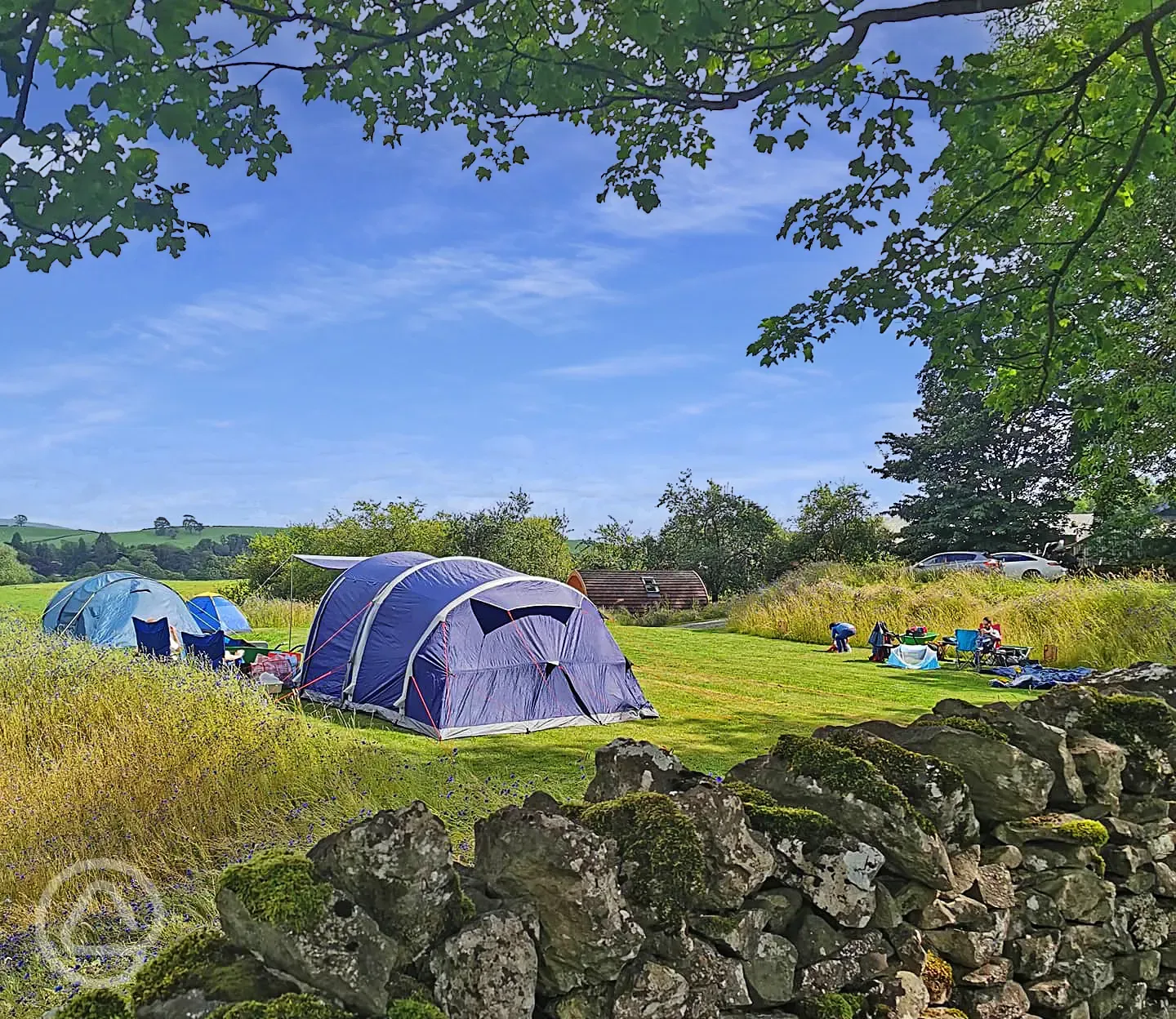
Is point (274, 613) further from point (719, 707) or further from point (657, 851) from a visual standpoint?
point (657, 851)

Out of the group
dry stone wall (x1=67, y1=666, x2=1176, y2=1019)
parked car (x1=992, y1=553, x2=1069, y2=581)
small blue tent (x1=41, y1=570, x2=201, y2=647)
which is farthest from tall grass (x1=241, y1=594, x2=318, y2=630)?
dry stone wall (x1=67, y1=666, x2=1176, y2=1019)

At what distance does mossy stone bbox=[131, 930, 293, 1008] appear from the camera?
1.67 meters

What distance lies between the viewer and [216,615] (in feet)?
58.6

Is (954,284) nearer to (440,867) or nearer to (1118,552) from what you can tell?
(440,867)

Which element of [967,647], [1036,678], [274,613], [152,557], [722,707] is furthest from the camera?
[152,557]

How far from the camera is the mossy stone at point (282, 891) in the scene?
1.67 metres

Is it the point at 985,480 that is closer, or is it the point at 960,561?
the point at 960,561

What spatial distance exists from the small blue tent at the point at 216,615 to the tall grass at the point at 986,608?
11289mm

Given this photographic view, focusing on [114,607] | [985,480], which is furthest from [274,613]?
[985,480]

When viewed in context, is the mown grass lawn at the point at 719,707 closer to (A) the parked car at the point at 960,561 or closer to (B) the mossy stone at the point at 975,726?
(B) the mossy stone at the point at 975,726

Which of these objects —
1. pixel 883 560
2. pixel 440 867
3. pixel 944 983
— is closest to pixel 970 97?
pixel 944 983

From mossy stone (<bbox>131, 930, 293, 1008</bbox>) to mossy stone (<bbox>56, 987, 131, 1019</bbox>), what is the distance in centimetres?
3

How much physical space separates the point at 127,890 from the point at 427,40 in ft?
14.9

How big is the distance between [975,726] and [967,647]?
1283cm
